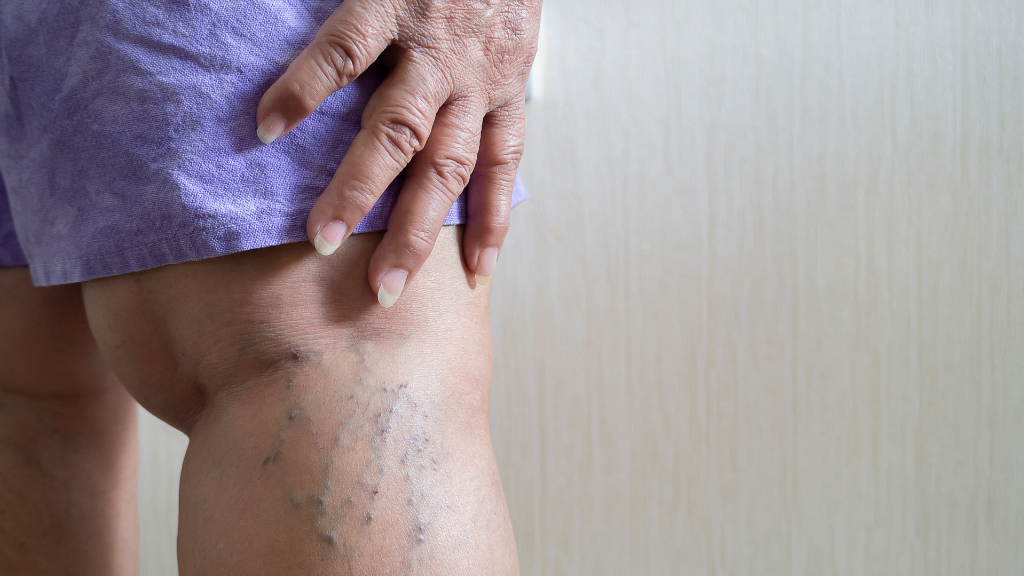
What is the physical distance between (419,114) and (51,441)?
584 mm

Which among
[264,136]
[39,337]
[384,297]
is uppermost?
[264,136]

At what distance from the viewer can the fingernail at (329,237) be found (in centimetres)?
41

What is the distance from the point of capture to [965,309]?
87 cm

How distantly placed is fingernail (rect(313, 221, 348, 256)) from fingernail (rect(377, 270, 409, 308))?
39mm

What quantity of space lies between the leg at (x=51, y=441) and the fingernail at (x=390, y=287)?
17.9 inches

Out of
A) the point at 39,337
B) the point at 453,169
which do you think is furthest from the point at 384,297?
the point at 39,337

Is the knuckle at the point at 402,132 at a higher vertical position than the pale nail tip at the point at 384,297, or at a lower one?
higher

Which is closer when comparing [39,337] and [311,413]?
[311,413]

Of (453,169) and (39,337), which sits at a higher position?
(453,169)

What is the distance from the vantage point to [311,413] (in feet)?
1.30

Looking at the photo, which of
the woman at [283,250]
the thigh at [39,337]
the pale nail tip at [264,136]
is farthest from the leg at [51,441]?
the pale nail tip at [264,136]

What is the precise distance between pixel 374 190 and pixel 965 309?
2.79 feet

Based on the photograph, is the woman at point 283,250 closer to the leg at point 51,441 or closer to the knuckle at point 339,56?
the knuckle at point 339,56

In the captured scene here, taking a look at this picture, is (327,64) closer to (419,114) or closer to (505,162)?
(419,114)
